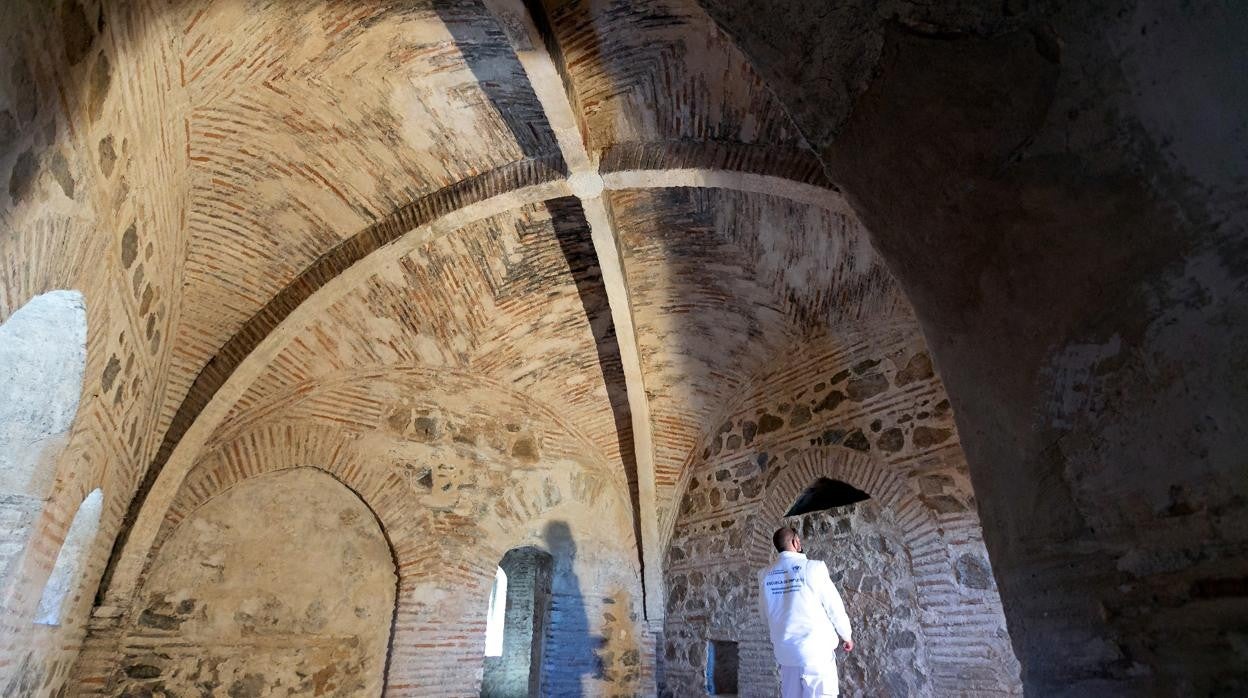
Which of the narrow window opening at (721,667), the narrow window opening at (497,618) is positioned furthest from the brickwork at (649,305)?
the narrow window opening at (497,618)

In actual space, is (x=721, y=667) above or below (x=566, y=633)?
below

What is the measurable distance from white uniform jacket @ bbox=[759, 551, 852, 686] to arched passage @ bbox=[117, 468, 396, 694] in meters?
3.45

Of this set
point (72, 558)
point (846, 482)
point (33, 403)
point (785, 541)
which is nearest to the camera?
point (33, 403)

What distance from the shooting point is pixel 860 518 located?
16.2 feet

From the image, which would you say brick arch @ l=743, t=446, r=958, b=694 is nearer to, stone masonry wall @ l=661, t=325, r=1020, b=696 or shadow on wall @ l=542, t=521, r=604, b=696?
stone masonry wall @ l=661, t=325, r=1020, b=696

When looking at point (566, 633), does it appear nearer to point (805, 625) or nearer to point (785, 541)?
point (785, 541)

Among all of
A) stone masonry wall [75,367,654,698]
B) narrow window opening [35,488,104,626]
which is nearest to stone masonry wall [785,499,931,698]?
stone masonry wall [75,367,654,698]

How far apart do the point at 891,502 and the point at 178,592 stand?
5.01 metres

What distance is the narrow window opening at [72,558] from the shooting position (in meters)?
4.05

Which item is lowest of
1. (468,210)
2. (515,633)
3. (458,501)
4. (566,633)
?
(566,633)

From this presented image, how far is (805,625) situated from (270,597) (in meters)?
4.01

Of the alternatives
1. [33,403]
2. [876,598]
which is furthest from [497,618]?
[33,403]

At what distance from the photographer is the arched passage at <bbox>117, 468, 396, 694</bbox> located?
15.9 feet

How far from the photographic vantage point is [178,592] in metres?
4.92
